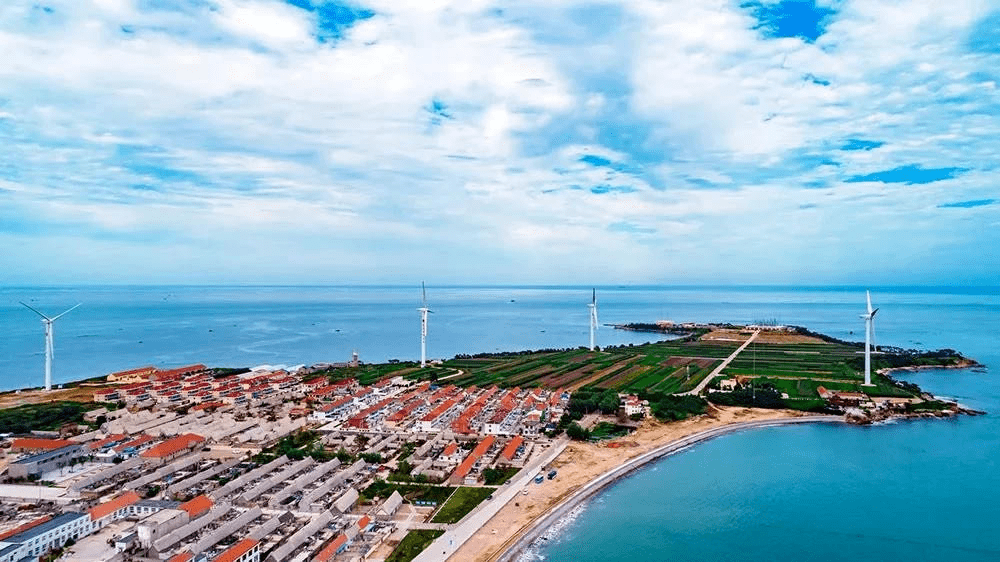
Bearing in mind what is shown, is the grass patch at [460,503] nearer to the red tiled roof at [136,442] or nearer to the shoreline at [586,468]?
the shoreline at [586,468]

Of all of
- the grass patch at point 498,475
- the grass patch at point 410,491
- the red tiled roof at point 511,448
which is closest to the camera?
the grass patch at point 410,491

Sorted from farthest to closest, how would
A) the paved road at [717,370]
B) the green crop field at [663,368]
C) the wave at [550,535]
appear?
the green crop field at [663,368] → the paved road at [717,370] → the wave at [550,535]

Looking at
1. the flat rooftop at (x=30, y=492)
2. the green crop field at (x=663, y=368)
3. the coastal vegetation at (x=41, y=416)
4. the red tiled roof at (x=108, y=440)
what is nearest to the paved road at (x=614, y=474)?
the green crop field at (x=663, y=368)

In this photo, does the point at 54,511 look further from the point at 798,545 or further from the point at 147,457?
the point at 798,545

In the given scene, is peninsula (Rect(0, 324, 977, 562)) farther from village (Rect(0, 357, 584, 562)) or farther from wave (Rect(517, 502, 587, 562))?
wave (Rect(517, 502, 587, 562))

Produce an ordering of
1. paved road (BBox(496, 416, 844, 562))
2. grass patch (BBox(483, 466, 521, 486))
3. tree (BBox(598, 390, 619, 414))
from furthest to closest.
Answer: tree (BBox(598, 390, 619, 414))
grass patch (BBox(483, 466, 521, 486))
paved road (BBox(496, 416, 844, 562))

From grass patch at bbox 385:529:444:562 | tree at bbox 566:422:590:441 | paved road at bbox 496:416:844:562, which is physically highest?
tree at bbox 566:422:590:441

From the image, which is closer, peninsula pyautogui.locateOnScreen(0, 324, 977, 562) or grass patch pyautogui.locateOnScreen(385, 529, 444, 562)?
grass patch pyautogui.locateOnScreen(385, 529, 444, 562)

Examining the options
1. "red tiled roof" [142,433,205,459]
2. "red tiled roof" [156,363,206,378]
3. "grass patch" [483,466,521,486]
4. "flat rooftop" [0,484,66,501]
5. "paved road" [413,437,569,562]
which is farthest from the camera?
"red tiled roof" [156,363,206,378]

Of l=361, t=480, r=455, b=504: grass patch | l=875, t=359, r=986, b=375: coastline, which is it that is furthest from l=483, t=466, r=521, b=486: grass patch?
l=875, t=359, r=986, b=375: coastline
